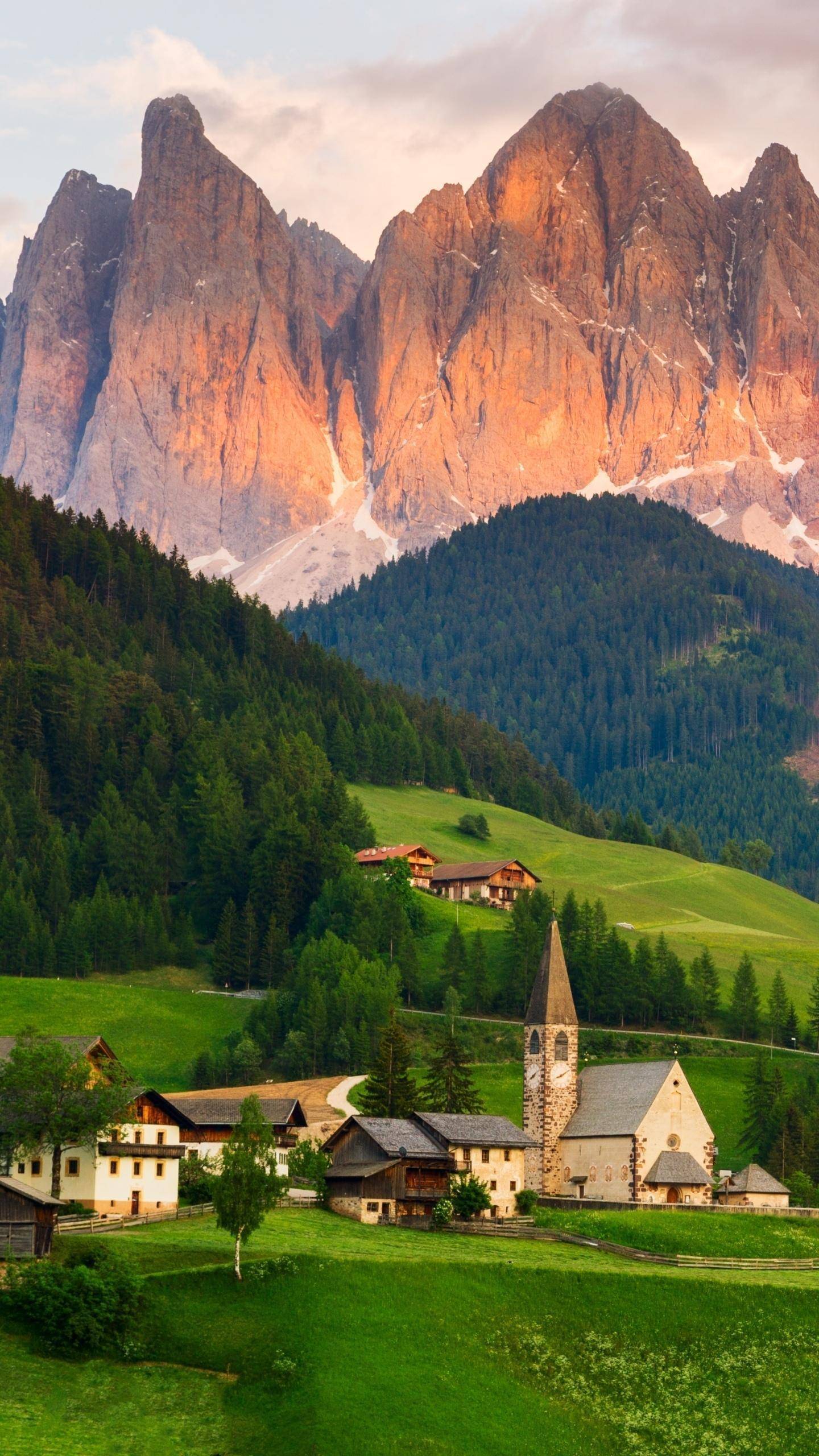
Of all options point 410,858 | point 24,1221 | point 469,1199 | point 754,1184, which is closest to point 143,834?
point 410,858

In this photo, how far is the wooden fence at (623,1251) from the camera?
82.2 m

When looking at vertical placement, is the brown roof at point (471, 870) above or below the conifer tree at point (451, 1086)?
above

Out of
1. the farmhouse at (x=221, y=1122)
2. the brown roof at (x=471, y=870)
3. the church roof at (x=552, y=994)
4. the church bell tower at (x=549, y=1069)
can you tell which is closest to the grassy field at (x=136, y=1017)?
the farmhouse at (x=221, y=1122)

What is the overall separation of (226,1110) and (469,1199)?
58.0 feet

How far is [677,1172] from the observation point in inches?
3930

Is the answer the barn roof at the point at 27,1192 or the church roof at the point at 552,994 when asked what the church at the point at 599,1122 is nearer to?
the church roof at the point at 552,994

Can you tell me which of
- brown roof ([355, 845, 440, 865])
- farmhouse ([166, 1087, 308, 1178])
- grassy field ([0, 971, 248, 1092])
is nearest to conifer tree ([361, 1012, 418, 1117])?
farmhouse ([166, 1087, 308, 1178])

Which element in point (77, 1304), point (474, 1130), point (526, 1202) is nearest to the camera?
point (77, 1304)

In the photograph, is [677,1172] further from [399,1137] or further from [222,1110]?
[222,1110]

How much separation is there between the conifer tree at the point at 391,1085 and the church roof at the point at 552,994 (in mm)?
7472

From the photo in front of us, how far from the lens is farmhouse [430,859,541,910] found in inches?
7407

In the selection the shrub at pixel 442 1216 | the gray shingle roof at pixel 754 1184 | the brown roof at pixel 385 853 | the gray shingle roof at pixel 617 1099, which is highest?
the brown roof at pixel 385 853

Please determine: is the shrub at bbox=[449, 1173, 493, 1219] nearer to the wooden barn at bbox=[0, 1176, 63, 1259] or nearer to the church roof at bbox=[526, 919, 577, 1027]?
the church roof at bbox=[526, 919, 577, 1027]

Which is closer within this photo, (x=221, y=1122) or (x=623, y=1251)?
(x=623, y=1251)
